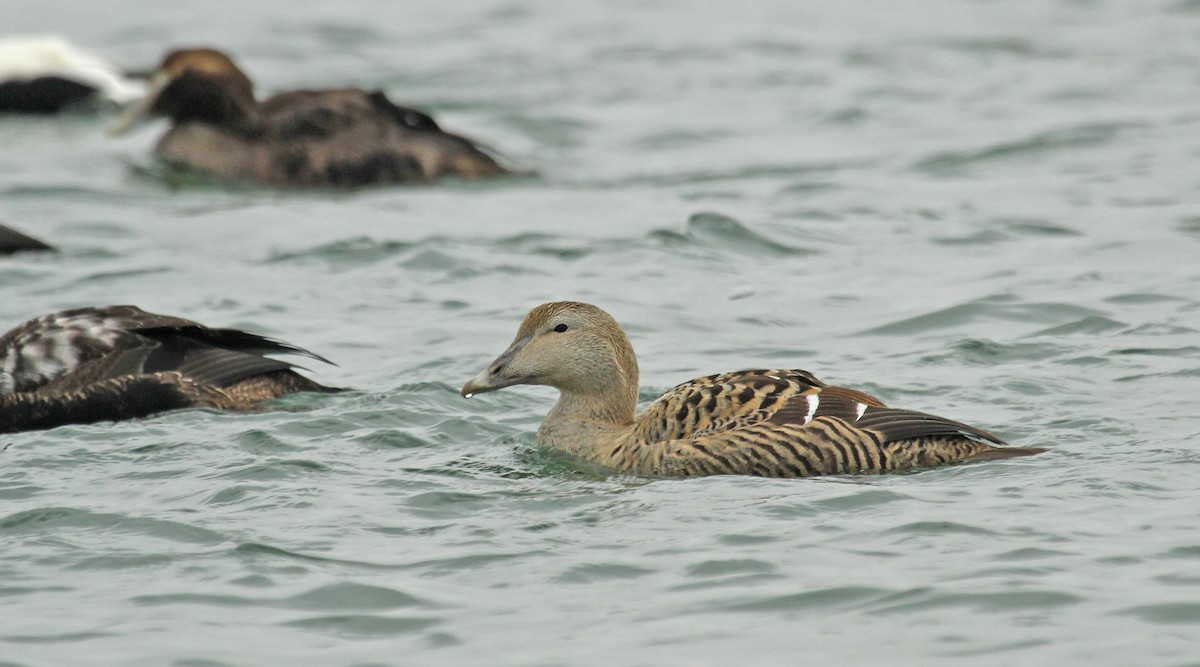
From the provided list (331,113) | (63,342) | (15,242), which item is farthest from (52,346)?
(331,113)

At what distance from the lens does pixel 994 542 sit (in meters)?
6.20

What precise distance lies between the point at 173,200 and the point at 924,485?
323 inches

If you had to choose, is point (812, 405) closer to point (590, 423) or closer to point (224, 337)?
point (590, 423)

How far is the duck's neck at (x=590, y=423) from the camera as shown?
7.56m

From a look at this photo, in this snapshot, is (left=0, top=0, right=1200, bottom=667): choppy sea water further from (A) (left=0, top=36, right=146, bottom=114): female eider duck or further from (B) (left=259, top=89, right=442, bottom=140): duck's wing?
(B) (left=259, top=89, right=442, bottom=140): duck's wing

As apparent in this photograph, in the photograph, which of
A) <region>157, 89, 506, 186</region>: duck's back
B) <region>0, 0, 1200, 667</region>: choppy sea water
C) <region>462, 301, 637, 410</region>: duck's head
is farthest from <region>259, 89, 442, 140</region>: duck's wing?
<region>462, 301, 637, 410</region>: duck's head

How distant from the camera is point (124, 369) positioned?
8258 millimetres

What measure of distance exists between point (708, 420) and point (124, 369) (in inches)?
108

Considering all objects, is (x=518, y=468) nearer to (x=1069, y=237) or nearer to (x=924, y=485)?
(x=924, y=485)

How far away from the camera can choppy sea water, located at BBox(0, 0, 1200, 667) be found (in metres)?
5.74

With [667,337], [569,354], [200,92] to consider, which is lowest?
[667,337]

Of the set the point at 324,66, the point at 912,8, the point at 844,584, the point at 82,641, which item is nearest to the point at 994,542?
the point at 844,584

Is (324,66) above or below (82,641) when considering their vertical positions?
above

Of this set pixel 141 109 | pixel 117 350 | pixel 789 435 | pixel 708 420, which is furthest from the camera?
pixel 141 109
